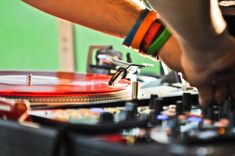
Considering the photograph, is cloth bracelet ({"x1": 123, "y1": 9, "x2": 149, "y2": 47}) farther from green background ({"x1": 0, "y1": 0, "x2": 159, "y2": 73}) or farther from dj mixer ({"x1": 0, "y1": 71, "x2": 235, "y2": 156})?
green background ({"x1": 0, "y1": 0, "x2": 159, "y2": 73})

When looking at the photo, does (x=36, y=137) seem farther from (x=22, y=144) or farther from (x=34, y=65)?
(x=34, y=65)

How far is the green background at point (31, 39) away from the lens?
8.96ft

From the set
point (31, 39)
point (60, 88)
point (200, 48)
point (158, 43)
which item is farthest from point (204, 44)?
point (31, 39)

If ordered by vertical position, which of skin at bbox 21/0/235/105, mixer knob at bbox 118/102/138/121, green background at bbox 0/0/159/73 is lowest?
mixer knob at bbox 118/102/138/121

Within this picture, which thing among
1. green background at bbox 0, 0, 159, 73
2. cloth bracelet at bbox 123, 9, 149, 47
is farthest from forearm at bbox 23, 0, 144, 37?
green background at bbox 0, 0, 159, 73

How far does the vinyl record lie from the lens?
29.5 inches

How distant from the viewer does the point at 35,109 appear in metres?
0.64

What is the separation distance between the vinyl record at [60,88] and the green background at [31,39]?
5.51ft

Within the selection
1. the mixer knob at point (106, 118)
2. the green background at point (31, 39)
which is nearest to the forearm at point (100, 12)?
the mixer knob at point (106, 118)

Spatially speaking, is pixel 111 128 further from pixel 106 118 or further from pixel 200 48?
pixel 200 48

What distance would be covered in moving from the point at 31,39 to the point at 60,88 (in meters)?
1.98

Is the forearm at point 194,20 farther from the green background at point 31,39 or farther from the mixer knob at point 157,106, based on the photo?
the green background at point 31,39

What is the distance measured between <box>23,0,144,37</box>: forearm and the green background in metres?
1.75

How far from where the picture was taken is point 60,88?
85 cm
